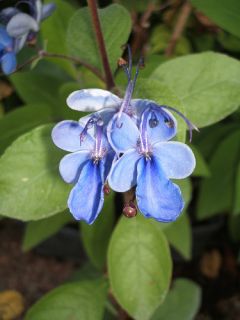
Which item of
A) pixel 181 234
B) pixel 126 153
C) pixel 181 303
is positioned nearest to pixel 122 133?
pixel 126 153

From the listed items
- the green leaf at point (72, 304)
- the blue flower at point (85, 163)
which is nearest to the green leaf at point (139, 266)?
the green leaf at point (72, 304)

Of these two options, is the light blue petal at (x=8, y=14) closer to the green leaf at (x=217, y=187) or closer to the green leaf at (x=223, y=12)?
the green leaf at (x=223, y=12)

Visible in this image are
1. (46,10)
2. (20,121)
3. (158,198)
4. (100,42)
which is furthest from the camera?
(20,121)

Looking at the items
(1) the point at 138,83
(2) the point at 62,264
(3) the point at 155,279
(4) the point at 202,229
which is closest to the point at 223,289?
(4) the point at 202,229

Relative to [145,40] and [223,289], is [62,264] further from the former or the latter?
[145,40]

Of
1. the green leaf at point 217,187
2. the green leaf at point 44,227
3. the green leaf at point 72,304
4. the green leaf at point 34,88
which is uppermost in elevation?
the green leaf at point 34,88

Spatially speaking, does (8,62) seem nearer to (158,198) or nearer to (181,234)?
(158,198)
